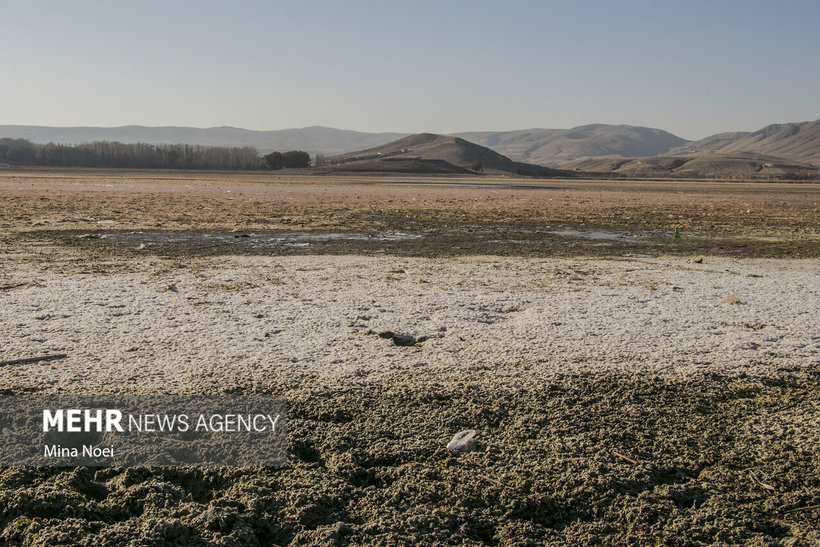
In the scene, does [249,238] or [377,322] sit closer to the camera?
[377,322]

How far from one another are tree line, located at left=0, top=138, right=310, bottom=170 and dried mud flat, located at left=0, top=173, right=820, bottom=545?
118419mm

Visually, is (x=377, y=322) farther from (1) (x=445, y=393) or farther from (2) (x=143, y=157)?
(2) (x=143, y=157)

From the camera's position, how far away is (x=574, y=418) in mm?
4328

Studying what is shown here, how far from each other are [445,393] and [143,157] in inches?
5422

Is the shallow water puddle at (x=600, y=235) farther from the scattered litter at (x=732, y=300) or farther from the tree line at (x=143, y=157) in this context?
the tree line at (x=143, y=157)

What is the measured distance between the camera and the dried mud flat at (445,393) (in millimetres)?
3170

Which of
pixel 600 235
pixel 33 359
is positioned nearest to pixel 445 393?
pixel 33 359

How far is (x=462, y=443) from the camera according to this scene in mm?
3910

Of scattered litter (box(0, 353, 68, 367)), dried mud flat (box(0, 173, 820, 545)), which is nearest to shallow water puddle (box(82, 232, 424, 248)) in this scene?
dried mud flat (box(0, 173, 820, 545))

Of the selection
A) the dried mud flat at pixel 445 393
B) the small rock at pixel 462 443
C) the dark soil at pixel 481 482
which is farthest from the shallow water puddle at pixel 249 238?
the small rock at pixel 462 443

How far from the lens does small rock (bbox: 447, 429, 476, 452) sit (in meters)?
3.88

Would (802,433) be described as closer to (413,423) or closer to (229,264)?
(413,423)

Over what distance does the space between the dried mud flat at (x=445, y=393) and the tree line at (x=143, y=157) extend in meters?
118

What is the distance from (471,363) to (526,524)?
2333 mm
